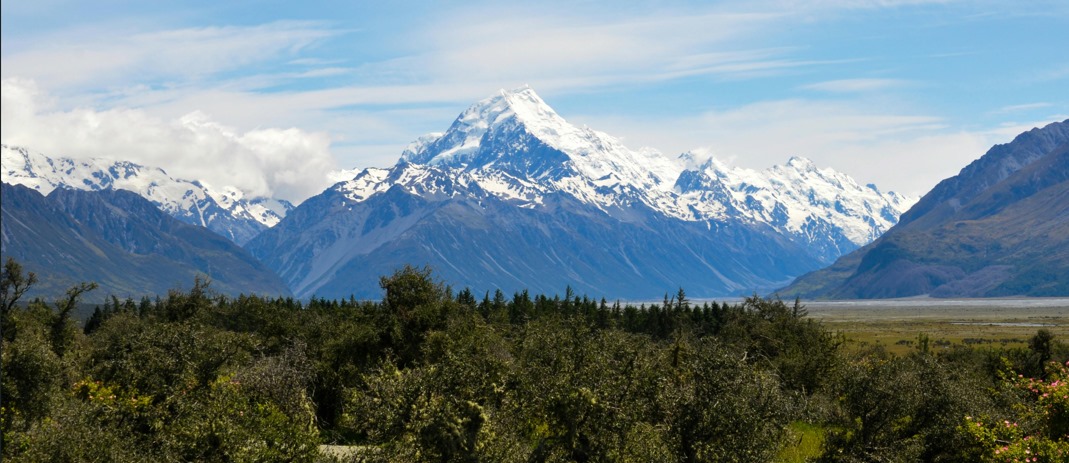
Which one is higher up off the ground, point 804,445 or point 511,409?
point 511,409

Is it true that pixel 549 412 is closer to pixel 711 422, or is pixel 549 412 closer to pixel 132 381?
pixel 711 422

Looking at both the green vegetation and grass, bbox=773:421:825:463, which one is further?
grass, bbox=773:421:825:463

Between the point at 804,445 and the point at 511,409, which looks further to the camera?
the point at 804,445

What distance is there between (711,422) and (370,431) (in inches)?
664

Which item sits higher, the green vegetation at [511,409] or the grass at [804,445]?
the green vegetation at [511,409]

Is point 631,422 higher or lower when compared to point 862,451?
higher

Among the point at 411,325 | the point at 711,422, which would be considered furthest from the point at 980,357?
the point at 711,422

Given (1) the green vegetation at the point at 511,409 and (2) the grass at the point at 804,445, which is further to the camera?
(2) the grass at the point at 804,445

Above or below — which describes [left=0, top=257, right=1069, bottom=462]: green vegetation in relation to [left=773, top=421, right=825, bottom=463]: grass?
above

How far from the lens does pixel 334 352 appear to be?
94.2 metres

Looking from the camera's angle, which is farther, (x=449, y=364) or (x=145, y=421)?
(x=145, y=421)

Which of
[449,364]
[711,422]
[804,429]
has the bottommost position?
[804,429]

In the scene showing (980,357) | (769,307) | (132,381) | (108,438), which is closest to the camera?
(108,438)

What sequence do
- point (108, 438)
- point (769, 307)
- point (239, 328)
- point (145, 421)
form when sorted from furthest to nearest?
point (239, 328), point (769, 307), point (145, 421), point (108, 438)
